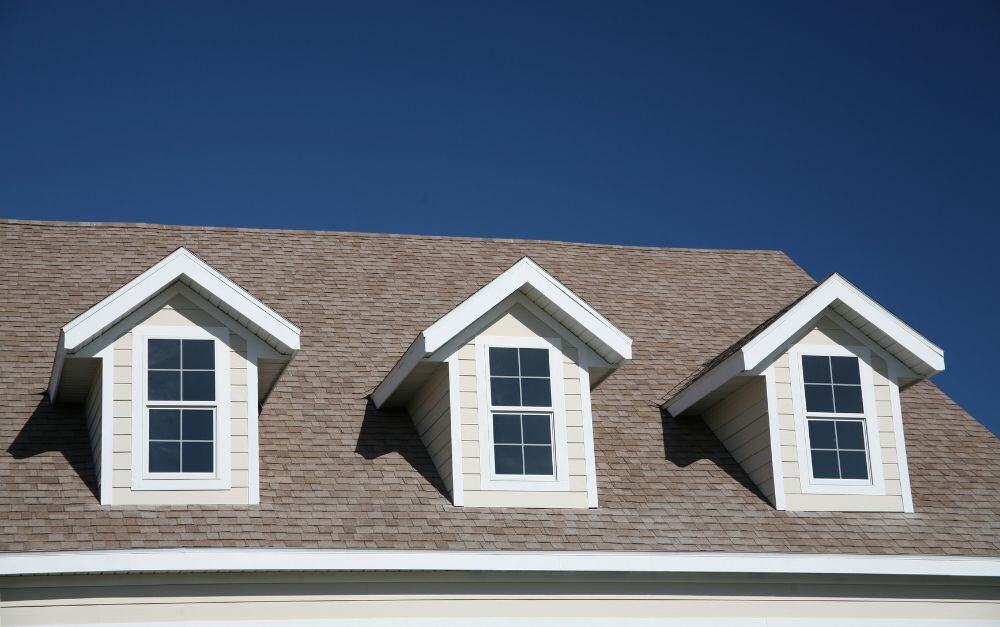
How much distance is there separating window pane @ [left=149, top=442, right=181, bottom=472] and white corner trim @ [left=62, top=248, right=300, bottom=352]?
1286 mm

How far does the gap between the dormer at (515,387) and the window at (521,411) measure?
0.01m

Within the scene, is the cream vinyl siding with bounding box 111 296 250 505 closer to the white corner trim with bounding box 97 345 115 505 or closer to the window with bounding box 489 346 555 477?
the white corner trim with bounding box 97 345 115 505

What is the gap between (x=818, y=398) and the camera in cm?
1535

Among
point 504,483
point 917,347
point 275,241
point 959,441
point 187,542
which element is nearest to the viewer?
point 187,542

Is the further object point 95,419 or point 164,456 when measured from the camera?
point 95,419

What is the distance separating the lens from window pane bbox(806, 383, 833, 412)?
50.2ft

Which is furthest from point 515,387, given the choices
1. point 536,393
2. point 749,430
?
point 749,430

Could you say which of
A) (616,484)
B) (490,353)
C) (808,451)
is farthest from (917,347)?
(490,353)

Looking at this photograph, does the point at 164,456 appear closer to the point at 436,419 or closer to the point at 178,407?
the point at 178,407

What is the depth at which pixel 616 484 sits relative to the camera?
14.9 m

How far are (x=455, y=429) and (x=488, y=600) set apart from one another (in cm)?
193

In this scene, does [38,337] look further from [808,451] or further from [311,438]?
[808,451]

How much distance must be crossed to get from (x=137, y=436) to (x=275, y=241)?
5999 mm

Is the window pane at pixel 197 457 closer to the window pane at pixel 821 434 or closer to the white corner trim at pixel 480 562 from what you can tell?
the white corner trim at pixel 480 562
